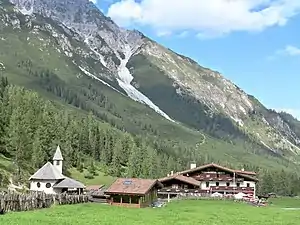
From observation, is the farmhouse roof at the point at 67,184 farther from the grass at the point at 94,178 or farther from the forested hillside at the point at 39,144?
the grass at the point at 94,178

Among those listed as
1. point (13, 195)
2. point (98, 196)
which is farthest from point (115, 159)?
point (13, 195)

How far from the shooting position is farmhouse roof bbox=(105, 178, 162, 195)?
92.1 meters

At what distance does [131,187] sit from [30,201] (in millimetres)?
29760

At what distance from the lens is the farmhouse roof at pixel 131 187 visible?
9206 cm

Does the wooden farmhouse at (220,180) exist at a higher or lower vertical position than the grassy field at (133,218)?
higher

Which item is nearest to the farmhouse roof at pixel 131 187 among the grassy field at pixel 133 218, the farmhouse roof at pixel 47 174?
the farmhouse roof at pixel 47 174

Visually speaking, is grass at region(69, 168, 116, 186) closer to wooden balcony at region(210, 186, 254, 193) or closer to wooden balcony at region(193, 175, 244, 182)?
wooden balcony at region(193, 175, 244, 182)

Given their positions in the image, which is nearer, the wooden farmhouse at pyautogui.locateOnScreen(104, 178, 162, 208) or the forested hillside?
the wooden farmhouse at pyautogui.locateOnScreen(104, 178, 162, 208)

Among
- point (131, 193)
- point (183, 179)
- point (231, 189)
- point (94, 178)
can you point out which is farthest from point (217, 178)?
point (131, 193)

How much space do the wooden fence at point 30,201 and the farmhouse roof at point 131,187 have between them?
29.8 ft

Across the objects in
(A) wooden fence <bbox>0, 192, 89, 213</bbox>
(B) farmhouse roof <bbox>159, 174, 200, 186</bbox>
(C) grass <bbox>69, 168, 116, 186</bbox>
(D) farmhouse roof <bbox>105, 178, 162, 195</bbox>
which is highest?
(C) grass <bbox>69, 168, 116, 186</bbox>

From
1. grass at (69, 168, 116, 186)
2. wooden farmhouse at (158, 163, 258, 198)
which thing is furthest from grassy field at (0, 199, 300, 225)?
grass at (69, 168, 116, 186)

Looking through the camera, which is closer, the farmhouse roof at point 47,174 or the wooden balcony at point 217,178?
the farmhouse roof at point 47,174

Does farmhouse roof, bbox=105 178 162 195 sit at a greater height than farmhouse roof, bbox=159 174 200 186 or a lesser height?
lesser
